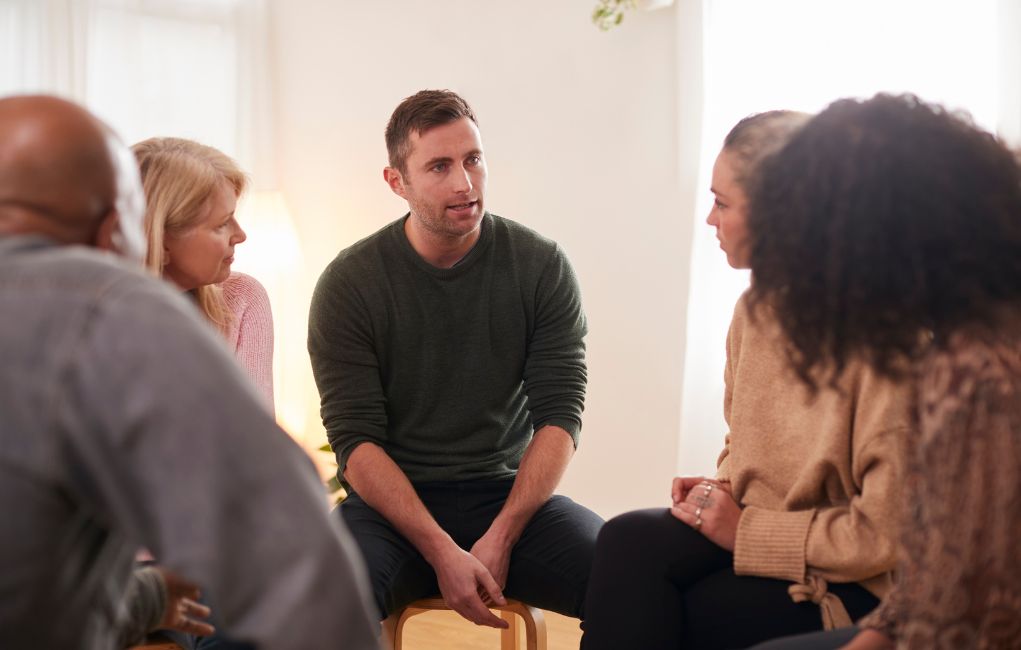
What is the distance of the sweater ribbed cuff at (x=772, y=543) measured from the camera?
165 centimetres

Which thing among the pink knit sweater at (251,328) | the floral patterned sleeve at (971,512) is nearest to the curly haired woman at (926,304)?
the floral patterned sleeve at (971,512)

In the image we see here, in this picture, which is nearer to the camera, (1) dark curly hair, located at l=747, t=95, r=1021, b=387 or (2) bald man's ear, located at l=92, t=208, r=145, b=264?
(2) bald man's ear, located at l=92, t=208, r=145, b=264

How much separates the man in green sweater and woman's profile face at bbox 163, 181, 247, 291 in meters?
0.34

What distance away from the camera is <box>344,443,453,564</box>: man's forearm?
2207mm

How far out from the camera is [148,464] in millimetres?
759

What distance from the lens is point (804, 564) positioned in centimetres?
164

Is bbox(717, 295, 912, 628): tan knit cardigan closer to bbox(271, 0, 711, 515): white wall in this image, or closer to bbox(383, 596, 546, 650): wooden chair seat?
bbox(383, 596, 546, 650): wooden chair seat

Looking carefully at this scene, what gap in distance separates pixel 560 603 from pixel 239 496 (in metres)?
1.54

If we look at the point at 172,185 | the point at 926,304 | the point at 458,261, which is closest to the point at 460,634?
the point at 458,261

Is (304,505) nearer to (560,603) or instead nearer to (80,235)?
(80,235)

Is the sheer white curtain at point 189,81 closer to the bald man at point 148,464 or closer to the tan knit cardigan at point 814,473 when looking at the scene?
the tan knit cardigan at point 814,473

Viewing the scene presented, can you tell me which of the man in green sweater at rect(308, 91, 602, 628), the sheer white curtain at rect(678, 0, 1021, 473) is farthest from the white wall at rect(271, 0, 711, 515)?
the man in green sweater at rect(308, 91, 602, 628)

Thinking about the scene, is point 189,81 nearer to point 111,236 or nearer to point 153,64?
point 153,64

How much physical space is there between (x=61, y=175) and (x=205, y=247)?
3.97ft
